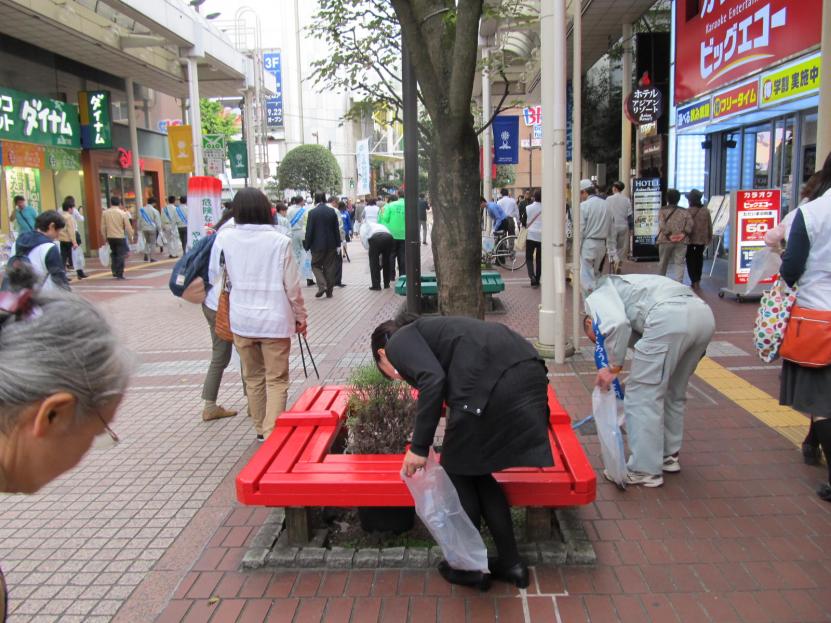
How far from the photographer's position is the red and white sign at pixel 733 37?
9.45 metres

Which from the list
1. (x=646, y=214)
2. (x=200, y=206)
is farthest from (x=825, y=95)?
(x=646, y=214)

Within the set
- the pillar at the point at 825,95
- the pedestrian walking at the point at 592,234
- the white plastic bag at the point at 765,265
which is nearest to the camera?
the white plastic bag at the point at 765,265

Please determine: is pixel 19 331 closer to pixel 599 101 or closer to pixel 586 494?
pixel 586 494

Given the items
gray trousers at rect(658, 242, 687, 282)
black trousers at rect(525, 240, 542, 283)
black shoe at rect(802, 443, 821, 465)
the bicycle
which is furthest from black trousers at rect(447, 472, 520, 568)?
the bicycle

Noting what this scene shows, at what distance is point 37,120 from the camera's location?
1784 centimetres

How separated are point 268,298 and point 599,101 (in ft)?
67.0

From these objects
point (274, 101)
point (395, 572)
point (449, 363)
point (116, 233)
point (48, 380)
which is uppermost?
point (274, 101)

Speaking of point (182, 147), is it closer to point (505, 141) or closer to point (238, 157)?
point (238, 157)

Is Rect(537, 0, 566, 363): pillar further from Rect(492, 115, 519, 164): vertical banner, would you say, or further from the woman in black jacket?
Rect(492, 115, 519, 164): vertical banner

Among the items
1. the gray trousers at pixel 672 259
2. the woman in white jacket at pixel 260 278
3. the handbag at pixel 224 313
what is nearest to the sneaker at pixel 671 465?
the woman in white jacket at pixel 260 278

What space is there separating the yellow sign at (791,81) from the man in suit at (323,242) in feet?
23.4

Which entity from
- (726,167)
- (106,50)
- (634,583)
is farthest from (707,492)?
(106,50)

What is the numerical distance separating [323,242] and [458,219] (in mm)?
7679

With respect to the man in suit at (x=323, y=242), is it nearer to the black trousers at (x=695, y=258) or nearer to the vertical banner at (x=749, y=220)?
the black trousers at (x=695, y=258)
